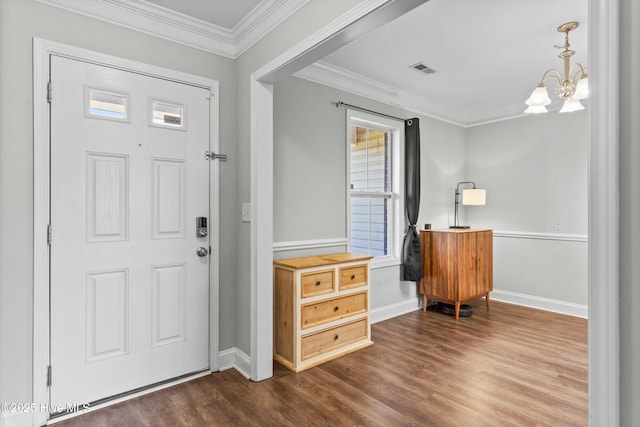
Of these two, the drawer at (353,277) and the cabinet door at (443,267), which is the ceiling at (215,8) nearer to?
the drawer at (353,277)

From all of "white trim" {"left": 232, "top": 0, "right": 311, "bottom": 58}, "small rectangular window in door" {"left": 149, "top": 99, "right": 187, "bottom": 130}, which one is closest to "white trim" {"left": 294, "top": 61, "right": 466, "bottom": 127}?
"white trim" {"left": 232, "top": 0, "right": 311, "bottom": 58}

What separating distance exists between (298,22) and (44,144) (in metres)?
1.62

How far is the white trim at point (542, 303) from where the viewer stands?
394cm

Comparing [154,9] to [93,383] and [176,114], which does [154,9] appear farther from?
[93,383]

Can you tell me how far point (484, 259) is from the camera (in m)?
4.08

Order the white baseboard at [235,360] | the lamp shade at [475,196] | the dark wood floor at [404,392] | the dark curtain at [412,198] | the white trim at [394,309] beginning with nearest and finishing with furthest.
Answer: the dark wood floor at [404,392] → the white baseboard at [235,360] → the white trim at [394,309] → the dark curtain at [412,198] → the lamp shade at [475,196]

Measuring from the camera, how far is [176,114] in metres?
2.38

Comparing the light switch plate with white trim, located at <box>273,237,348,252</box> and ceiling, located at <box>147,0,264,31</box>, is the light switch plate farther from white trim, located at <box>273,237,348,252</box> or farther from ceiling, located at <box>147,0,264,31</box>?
ceiling, located at <box>147,0,264,31</box>

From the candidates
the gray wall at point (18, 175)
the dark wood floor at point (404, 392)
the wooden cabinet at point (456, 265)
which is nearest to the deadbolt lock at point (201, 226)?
the gray wall at point (18, 175)

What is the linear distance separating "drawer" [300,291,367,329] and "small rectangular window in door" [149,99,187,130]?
1629 mm

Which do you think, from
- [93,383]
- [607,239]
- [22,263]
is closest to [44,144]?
[22,263]

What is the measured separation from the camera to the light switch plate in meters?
2.47

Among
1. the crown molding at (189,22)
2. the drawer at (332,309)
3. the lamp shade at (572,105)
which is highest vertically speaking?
the crown molding at (189,22)

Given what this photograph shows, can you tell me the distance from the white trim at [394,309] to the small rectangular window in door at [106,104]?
291 centimetres
